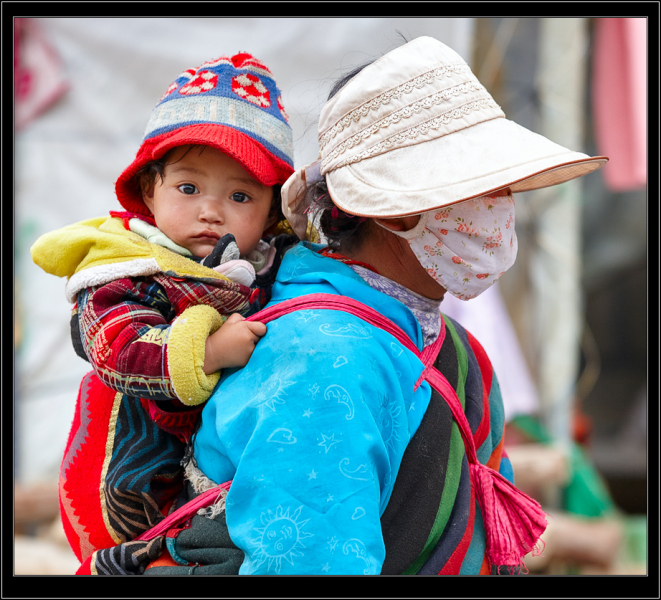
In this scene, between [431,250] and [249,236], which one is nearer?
[431,250]

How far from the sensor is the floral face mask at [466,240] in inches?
59.4

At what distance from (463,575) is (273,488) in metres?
0.59

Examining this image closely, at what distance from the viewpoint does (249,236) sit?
177 cm

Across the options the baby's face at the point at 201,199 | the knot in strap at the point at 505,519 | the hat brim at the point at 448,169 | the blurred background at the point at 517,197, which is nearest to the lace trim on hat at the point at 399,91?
the hat brim at the point at 448,169

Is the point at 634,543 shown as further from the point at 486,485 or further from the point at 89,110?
the point at 89,110

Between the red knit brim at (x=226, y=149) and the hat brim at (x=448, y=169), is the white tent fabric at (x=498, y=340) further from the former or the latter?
the hat brim at (x=448, y=169)

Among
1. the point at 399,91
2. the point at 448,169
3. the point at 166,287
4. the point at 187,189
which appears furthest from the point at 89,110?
the point at 448,169

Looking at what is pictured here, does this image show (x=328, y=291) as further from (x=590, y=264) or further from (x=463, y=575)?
(x=590, y=264)

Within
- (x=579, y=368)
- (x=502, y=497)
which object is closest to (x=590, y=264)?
(x=579, y=368)

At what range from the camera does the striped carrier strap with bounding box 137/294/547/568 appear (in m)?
1.49

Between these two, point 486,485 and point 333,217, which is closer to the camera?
point 486,485

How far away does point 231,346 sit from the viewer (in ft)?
4.73

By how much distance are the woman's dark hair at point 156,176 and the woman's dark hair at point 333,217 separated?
147mm

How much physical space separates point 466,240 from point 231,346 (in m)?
0.62
